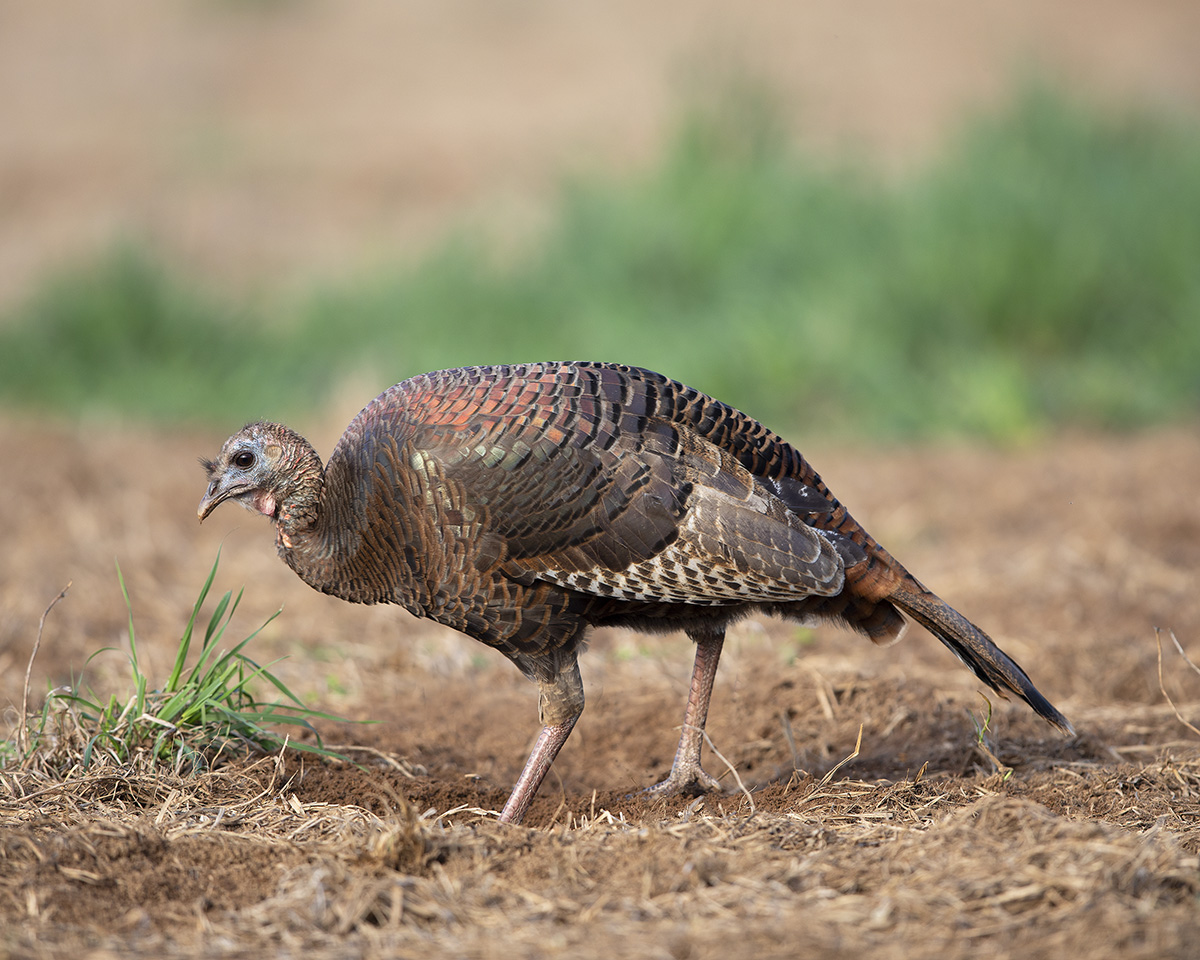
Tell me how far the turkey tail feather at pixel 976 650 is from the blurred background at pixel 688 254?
5.79 metres

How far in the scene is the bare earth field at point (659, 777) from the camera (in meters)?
2.63

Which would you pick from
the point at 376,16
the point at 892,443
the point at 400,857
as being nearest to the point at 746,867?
the point at 400,857

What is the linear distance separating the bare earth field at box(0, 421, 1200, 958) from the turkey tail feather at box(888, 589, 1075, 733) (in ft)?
0.70

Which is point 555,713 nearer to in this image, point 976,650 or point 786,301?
point 976,650

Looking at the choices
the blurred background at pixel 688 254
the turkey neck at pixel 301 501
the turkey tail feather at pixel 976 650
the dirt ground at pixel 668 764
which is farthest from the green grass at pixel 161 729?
the blurred background at pixel 688 254

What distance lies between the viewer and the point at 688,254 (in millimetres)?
12602

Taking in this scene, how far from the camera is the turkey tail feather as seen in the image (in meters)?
3.75

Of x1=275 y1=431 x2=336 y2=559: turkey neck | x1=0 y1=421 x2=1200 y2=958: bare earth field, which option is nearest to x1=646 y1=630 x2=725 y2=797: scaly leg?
x1=0 y1=421 x2=1200 y2=958: bare earth field

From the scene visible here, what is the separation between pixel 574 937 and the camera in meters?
2.54

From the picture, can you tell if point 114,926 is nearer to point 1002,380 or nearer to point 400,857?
point 400,857

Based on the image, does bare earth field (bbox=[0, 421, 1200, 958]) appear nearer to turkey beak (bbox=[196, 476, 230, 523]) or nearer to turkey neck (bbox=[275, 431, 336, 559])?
turkey neck (bbox=[275, 431, 336, 559])

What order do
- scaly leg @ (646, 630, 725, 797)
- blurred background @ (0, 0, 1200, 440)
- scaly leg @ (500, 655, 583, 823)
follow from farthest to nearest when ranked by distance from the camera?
1. blurred background @ (0, 0, 1200, 440)
2. scaly leg @ (646, 630, 725, 797)
3. scaly leg @ (500, 655, 583, 823)

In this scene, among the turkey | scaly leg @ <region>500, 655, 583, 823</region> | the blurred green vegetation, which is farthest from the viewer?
the blurred green vegetation

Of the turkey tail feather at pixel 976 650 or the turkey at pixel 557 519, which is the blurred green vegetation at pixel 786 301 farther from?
the turkey at pixel 557 519
